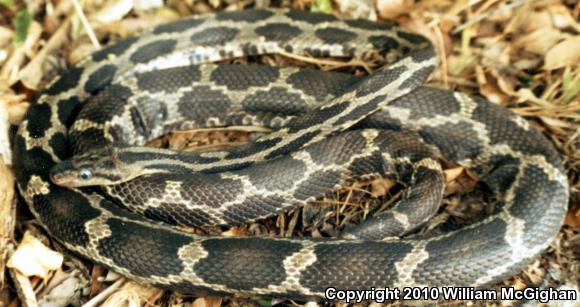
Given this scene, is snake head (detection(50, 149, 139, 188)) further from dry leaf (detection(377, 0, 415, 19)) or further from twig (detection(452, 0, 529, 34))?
twig (detection(452, 0, 529, 34))

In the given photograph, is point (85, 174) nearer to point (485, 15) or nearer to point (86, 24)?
point (86, 24)

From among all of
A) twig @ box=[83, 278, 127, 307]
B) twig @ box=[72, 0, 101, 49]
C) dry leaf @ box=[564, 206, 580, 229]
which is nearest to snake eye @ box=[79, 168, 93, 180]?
twig @ box=[83, 278, 127, 307]

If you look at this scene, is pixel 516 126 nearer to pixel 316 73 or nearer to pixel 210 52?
pixel 316 73

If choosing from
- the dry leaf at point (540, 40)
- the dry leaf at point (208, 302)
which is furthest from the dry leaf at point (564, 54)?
the dry leaf at point (208, 302)

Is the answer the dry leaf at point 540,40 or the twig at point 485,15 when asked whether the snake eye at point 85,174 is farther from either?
the dry leaf at point 540,40

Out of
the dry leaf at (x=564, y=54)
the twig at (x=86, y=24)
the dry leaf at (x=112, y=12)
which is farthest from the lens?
the dry leaf at (x=112, y=12)

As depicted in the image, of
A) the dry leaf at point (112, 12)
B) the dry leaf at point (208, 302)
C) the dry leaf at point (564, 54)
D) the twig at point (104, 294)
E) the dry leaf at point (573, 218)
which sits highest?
the dry leaf at point (112, 12)
